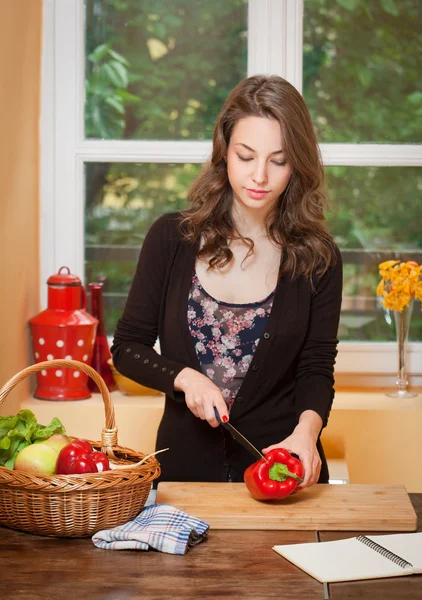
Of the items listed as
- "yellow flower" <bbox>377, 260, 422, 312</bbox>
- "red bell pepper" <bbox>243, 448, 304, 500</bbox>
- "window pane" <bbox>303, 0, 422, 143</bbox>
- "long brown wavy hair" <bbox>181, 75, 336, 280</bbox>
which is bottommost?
"red bell pepper" <bbox>243, 448, 304, 500</bbox>

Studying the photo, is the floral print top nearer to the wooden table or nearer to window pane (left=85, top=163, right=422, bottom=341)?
the wooden table

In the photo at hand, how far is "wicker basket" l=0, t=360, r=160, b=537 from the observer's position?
141cm

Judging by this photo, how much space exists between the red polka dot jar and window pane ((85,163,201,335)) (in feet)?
0.95

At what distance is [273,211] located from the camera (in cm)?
217

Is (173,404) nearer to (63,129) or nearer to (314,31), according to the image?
(63,129)

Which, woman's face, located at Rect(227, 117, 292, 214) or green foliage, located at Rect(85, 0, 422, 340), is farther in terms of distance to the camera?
green foliage, located at Rect(85, 0, 422, 340)

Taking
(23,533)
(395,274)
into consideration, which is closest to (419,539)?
(23,533)

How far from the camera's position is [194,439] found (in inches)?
82.1

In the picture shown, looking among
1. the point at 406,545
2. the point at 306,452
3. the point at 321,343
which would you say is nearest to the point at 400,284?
the point at 321,343

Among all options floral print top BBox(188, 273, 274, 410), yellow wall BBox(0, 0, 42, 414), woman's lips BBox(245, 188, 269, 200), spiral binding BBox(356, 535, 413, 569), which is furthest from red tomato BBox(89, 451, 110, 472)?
yellow wall BBox(0, 0, 42, 414)

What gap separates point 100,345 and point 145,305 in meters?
0.99

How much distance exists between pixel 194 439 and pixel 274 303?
38cm

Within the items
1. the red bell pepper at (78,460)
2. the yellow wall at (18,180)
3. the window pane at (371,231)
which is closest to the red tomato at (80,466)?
the red bell pepper at (78,460)

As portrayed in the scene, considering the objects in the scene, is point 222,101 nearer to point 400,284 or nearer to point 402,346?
point 400,284
